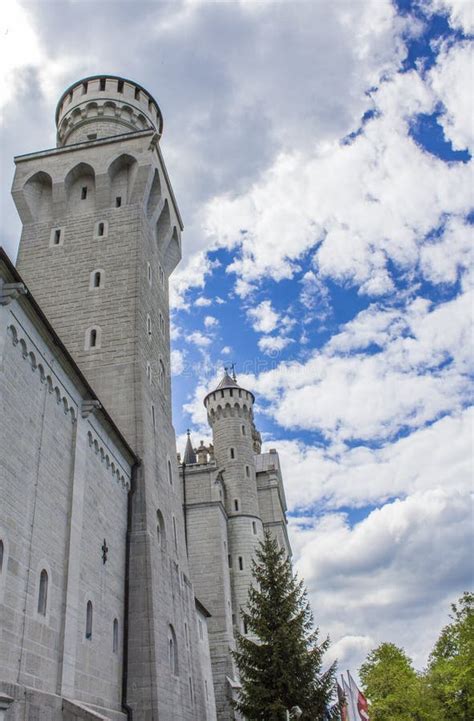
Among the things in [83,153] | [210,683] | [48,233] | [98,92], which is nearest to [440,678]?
[210,683]

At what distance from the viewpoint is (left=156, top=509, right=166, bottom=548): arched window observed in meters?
19.9

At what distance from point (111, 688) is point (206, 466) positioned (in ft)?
81.5

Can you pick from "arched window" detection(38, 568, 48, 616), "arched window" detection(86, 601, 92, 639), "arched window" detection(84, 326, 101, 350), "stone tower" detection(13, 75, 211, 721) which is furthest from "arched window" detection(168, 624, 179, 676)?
"arched window" detection(84, 326, 101, 350)

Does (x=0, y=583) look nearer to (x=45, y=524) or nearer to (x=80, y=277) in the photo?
(x=45, y=524)

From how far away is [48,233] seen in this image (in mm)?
24906

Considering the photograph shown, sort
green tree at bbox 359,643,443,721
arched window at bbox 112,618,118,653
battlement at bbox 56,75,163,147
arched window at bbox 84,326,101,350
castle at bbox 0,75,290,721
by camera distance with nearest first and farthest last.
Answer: castle at bbox 0,75,290,721 < arched window at bbox 112,618,118,653 < arched window at bbox 84,326,101,350 < battlement at bbox 56,75,163,147 < green tree at bbox 359,643,443,721

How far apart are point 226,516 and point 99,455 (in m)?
25.7

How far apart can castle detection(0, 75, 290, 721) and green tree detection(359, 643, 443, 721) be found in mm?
10646

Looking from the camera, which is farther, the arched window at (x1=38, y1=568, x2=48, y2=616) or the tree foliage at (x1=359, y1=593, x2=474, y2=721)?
the tree foliage at (x1=359, y1=593, x2=474, y2=721)

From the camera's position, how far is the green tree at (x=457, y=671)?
25.3 meters

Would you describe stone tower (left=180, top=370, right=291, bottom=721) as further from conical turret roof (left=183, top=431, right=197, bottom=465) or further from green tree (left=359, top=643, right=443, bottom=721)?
green tree (left=359, top=643, right=443, bottom=721)

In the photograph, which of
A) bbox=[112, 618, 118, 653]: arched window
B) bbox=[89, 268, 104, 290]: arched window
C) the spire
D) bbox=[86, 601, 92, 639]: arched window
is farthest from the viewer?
the spire

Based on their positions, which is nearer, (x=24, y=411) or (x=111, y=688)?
(x=24, y=411)

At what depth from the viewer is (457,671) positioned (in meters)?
26.2
